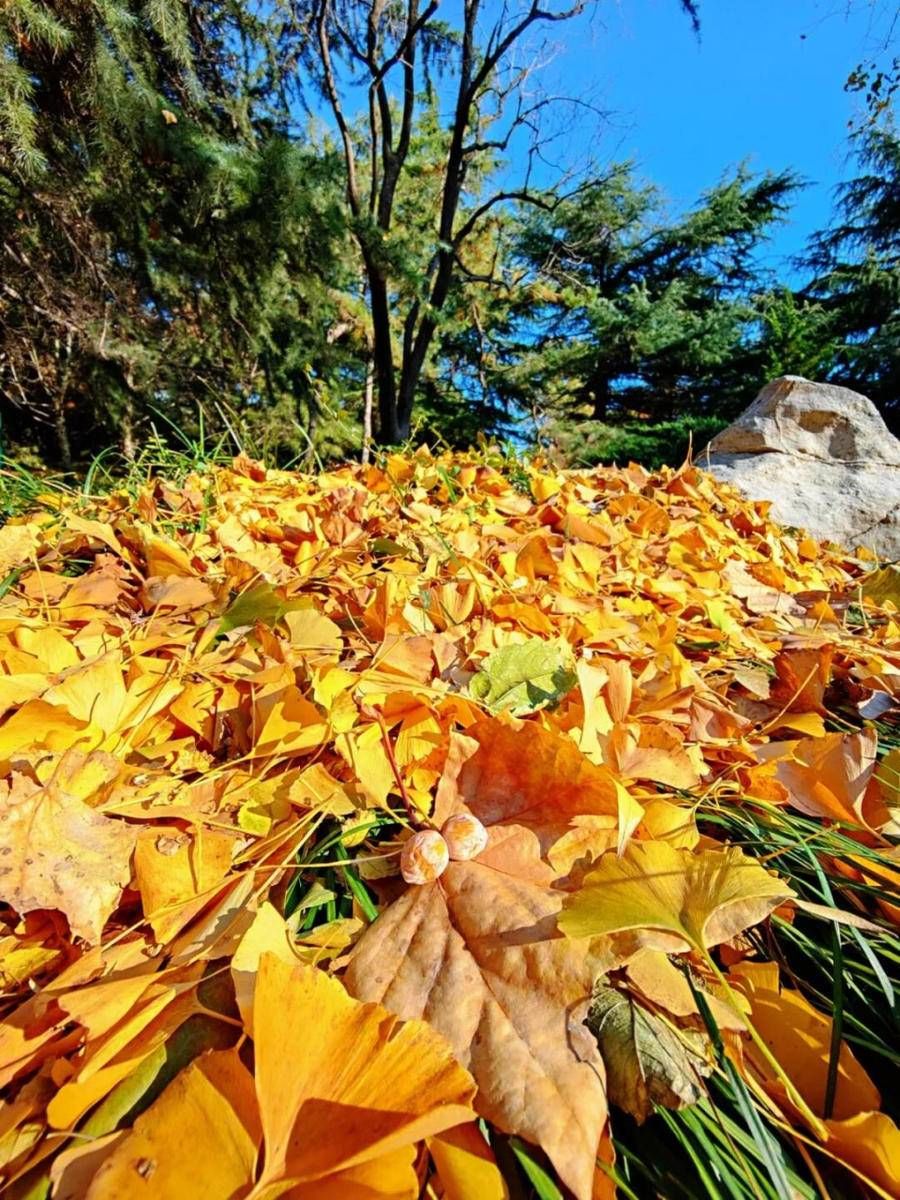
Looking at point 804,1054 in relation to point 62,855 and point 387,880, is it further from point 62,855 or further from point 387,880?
point 62,855

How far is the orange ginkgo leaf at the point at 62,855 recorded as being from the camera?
339mm

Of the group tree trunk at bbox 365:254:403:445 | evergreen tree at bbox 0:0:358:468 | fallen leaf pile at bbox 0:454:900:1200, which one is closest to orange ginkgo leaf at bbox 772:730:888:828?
fallen leaf pile at bbox 0:454:900:1200

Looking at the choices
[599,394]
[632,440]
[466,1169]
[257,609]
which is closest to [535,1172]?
[466,1169]

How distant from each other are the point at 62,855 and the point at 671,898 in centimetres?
36

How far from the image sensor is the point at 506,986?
31 cm

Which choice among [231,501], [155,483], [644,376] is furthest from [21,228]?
[644,376]

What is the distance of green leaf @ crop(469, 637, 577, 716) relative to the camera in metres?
0.55

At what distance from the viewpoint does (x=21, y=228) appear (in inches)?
126

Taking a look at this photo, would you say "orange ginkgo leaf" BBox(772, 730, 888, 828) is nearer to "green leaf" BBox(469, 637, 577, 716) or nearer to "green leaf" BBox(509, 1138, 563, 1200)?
"green leaf" BBox(469, 637, 577, 716)

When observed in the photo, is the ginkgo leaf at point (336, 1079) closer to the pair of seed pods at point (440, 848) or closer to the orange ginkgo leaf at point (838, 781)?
the pair of seed pods at point (440, 848)

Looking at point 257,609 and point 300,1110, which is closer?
point 300,1110

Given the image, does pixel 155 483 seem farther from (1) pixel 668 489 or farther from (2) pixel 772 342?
(2) pixel 772 342

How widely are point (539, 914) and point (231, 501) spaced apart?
99 cm

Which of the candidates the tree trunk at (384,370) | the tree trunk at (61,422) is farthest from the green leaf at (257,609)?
the tree trunk at (384,370)
